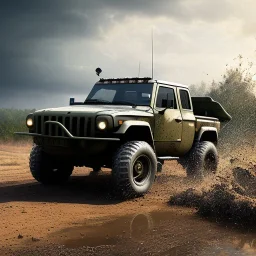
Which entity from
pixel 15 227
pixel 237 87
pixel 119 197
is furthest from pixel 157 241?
pixel 237 87

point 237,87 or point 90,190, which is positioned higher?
point 237,87

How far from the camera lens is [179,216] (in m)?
5.32

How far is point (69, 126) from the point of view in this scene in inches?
244

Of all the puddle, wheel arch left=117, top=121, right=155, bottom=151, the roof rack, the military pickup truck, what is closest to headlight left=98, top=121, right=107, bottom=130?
the military pickup truck

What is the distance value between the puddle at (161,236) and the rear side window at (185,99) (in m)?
3.18

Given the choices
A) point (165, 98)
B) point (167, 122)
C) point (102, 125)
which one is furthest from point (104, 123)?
point (165, 98)

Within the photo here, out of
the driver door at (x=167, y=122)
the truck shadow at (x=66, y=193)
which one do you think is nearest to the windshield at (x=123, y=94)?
the driver door at (x=167, y=122)

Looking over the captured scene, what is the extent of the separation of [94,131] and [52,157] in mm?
1549

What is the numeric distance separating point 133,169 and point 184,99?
7.60 ft

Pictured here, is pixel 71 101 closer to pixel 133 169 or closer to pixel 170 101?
pixel 170 101

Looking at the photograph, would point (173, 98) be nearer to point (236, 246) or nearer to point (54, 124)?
point (54, 124)

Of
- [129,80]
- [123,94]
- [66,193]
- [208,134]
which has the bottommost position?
[66,193]

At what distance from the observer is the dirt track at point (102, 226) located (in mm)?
3918

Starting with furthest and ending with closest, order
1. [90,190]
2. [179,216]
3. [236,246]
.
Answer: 1. [90,190]
2. [179,216]
3. [236,246]
